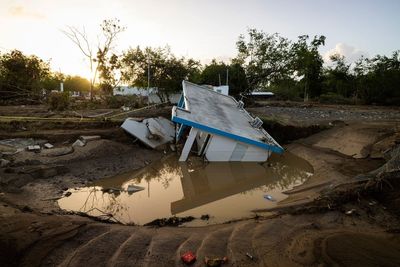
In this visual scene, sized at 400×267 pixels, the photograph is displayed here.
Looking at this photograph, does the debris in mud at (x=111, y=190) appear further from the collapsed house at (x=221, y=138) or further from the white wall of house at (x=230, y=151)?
the white wall of house at (x=230, y=151)

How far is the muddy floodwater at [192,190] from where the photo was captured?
6430 millimetres

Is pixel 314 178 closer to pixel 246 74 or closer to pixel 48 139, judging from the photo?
pixel 48 139

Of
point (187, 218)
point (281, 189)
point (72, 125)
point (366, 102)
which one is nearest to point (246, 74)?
point (366, 102)

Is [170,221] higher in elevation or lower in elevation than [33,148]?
lower

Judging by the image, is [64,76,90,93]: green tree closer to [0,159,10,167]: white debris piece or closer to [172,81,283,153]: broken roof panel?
[172,81,283,153]: broken roof panel

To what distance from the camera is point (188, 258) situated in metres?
4.00

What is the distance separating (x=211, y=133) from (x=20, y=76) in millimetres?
20384

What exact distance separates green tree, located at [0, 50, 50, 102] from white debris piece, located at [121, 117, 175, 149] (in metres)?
12.9

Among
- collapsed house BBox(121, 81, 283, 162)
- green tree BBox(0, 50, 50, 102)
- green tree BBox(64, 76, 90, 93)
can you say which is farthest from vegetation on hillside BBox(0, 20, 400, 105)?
green tree BBox(64, 76, 90, 93)

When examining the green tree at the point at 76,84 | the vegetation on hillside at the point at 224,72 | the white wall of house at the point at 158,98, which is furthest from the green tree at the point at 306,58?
the green tree at the point at 76,84

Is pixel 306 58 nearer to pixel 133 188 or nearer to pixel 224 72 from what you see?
pixel 224 72

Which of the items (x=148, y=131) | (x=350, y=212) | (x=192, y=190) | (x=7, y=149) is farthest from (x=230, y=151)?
(x=7, y=149)

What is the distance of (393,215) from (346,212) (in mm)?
729

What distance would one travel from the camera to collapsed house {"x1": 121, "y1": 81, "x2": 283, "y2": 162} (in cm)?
992
